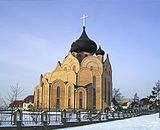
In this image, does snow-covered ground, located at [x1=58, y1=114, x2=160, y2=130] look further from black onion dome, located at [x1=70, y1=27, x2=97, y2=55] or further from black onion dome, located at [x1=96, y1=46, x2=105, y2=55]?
black onion dome, located at [x1=70, y1=27, x2=97, y2=55]

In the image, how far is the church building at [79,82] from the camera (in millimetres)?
57781

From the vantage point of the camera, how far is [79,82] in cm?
5972

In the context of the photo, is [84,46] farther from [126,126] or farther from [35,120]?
[126,126]

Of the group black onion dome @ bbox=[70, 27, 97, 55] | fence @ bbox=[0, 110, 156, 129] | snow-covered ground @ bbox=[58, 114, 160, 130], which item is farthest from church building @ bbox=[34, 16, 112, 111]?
snow-covered ground @ bbox=[58, 114, 160, 130]

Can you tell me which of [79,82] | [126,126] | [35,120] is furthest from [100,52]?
[126,126]

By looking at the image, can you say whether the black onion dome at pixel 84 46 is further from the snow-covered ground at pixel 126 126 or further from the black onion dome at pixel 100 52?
the snow-covered ground at pixel 126 126

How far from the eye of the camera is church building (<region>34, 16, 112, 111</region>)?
57781 mm

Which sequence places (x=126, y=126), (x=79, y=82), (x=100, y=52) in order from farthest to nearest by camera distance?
(x=100, y=52)
(x=79, y=82)
(x=126, y=126)

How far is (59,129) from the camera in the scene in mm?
22906

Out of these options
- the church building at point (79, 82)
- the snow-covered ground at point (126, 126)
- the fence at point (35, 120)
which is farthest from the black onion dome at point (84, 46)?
the snow-covered ground at point (126, 126)

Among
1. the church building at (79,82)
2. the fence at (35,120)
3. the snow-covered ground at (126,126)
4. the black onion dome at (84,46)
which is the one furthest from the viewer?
the black onion dome at (84,46)

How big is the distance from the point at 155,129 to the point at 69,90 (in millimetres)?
41226

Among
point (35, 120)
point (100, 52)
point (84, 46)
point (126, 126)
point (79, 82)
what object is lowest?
point (126, 126)

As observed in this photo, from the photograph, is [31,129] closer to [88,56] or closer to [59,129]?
[59,129]
